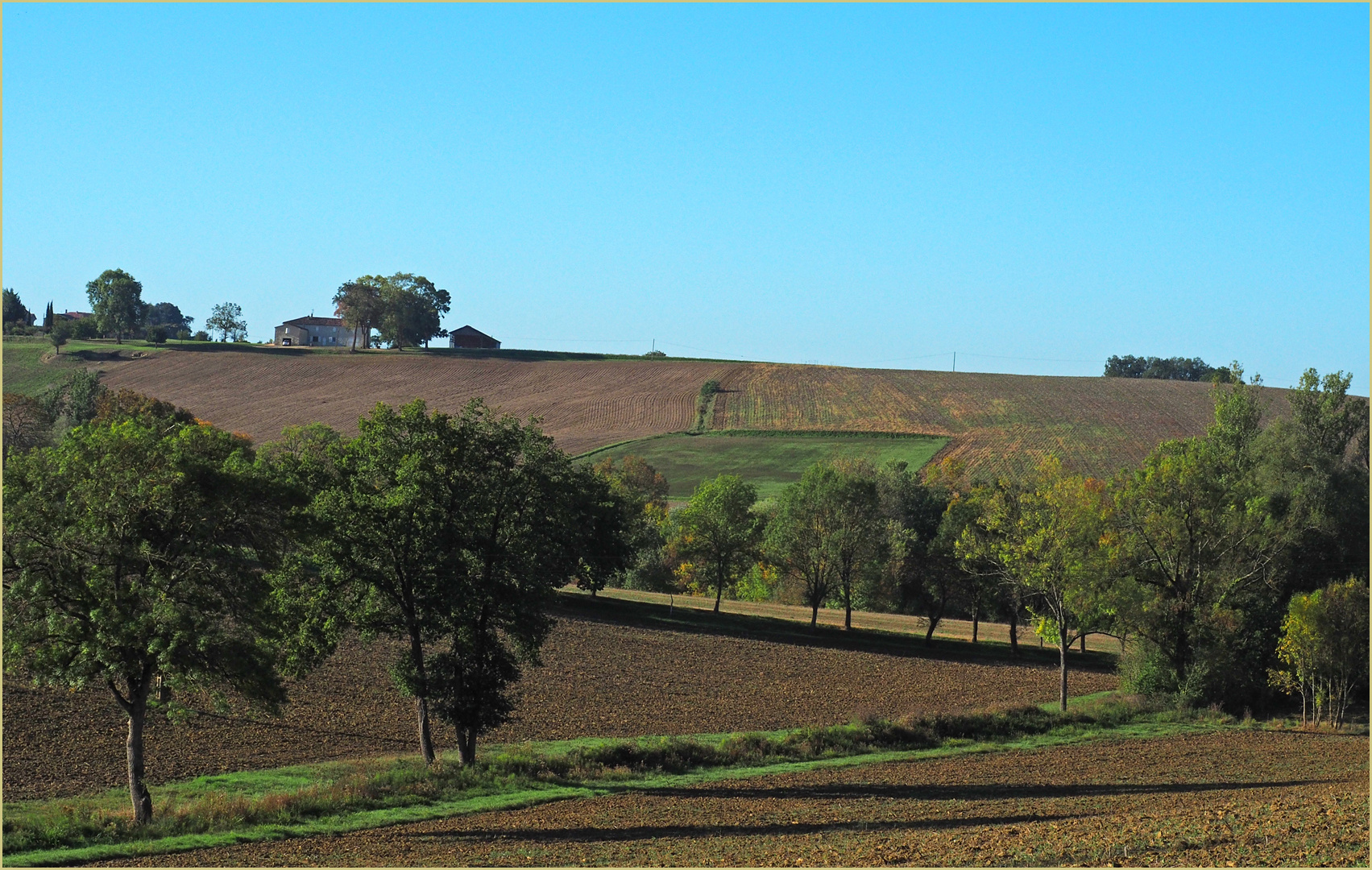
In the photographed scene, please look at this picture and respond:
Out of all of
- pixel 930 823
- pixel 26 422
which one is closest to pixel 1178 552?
pixel 930 823

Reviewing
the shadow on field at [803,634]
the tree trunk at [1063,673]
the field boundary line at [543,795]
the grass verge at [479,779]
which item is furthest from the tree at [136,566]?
the shadow on field at [803,634]

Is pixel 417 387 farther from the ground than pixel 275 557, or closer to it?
farther from the ground

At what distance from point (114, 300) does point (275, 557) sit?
15395 centimetres

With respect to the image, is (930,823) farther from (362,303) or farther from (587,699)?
(362,303)

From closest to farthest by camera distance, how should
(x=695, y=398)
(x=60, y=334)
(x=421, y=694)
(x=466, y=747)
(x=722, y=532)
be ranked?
(x=421, y=694) < (x=466, y=747) < (x=722, y=532) < (x=695, y=398) < (x=60, y=334)

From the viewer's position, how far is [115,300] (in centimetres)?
16388

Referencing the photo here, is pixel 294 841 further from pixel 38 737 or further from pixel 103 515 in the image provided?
pixel 38 737

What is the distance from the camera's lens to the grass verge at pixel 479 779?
23891 mm

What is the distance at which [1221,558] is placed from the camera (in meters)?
49.9

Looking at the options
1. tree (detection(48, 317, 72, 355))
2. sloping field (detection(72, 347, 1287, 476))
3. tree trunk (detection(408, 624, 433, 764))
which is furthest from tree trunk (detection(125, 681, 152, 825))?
tree (detection(48, 317, 72, 355))

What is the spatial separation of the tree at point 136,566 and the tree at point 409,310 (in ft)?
502

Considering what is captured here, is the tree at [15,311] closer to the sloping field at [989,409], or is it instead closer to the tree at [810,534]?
the sloping field at [989,409]

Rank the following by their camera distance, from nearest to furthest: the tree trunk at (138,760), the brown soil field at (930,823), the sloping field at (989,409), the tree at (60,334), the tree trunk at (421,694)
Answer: the brown soil field at (930,823) → the tree trunk at (138,760) → the tree trunk at (421,694) → the sloping field at (989,409) → the tree at (60,334)

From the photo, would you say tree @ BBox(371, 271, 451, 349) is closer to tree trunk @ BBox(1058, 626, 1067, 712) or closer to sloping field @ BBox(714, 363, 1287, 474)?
sloping field @ BBox(714, 363, 1287, 474)
